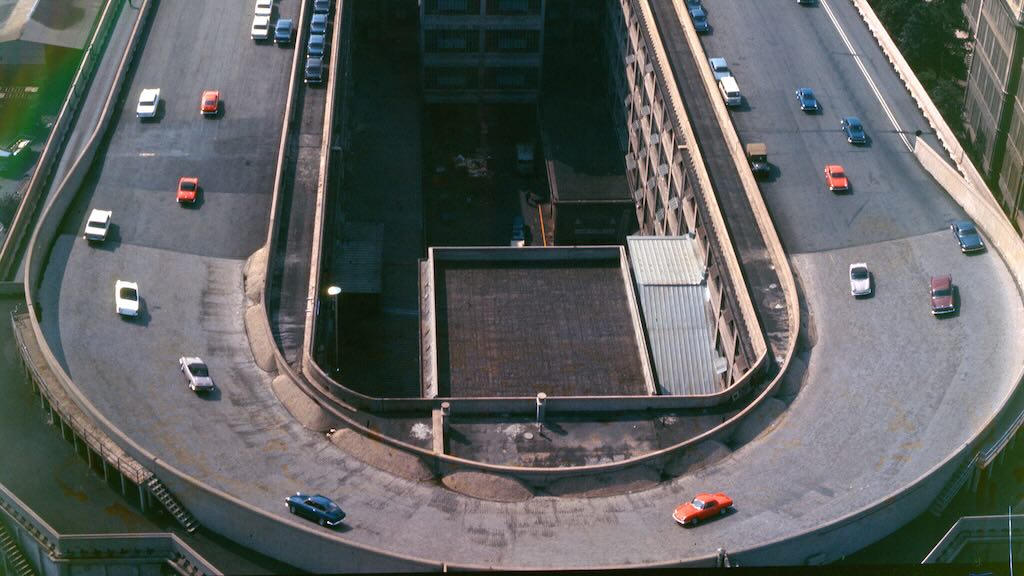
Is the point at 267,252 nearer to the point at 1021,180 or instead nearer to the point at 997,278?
the point at 997,278

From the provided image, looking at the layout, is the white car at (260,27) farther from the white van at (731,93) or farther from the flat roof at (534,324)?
the white van at (731,93)

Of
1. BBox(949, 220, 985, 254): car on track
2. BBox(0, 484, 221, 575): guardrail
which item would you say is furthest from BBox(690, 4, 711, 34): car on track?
BBox(0, 484, 221, 575): guardrail

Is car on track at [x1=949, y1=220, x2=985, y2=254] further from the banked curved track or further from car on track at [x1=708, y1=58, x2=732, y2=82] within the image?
car on track at [x1=708, y1=58, x2=732, y2=82]

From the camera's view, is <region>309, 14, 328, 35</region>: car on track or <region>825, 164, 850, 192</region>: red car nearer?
<region>825, 164, 850, 192</region>: red car

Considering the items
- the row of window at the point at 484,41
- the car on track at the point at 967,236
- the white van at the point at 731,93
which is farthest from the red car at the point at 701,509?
the row of window at the point at 484,41

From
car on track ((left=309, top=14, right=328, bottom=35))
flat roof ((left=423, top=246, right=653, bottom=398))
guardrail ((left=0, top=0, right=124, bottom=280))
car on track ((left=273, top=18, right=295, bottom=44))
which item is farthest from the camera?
car on track ((left=273, top=18, right=295, bottom=44))

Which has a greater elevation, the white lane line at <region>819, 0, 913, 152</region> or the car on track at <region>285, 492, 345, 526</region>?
the white lane line at <region>819, 0, 913, 152</region>
